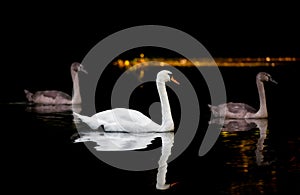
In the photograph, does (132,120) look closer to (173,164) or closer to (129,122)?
(129,122)

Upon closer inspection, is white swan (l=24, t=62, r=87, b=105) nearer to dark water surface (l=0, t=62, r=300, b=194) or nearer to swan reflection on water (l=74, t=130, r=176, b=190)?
dark water surface (l=0, t=62, r=300, b=194)

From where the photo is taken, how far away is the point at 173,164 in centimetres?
1263

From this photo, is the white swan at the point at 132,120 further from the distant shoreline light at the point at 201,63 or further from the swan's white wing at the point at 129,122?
the distant shoreline light at the point at 201,63

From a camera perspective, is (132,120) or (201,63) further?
(201,63)

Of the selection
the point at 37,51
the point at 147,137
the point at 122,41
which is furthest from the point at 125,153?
the point at 122,41

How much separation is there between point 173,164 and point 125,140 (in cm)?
253

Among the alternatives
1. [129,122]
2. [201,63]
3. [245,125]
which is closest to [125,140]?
[129,122]

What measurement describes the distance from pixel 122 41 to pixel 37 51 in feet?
36.1

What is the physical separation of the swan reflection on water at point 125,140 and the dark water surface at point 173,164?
19cm

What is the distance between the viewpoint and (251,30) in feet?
256

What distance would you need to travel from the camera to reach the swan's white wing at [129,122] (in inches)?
612

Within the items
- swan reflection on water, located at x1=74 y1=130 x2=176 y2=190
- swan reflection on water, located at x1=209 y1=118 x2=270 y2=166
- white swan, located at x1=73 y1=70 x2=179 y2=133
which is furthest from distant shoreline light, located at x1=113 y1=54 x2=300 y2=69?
swan reflection on water, located at x1=74 y1=130 x2=176 y2=190

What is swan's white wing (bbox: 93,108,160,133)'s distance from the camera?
15.5 m

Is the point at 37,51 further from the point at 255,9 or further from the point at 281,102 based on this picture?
the point at 281,102
